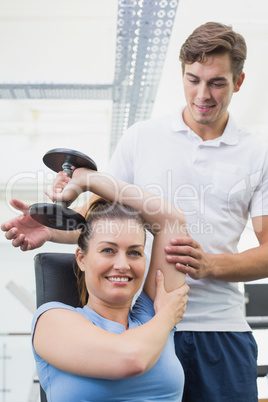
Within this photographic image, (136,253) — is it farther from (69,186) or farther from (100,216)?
(69,186)

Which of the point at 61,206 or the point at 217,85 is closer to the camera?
the point at 61,206

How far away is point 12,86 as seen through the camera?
3.40m

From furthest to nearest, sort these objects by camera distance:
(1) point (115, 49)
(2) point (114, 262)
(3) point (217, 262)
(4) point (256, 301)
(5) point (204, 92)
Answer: (4) point (256, 301) < (1) point (115, 49) < (5) point (204, 92) < (3) point (217, 262) < (2) point (114, 262)

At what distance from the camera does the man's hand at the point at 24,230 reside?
135 cm

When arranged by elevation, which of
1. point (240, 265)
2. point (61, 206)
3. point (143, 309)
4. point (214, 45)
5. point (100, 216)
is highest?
point (214, 45)

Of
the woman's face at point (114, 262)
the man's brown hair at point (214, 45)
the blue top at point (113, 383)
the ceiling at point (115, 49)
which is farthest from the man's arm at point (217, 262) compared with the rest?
the ceiling at point (115, 49)

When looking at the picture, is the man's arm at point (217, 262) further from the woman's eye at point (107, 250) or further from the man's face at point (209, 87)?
→ the man's face at point (209, 87)

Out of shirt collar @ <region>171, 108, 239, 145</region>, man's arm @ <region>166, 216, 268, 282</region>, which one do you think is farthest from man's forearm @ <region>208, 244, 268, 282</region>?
shirt collar @ <region>171, 108, 239, 145</region>

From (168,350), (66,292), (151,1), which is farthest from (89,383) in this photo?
(151,1)

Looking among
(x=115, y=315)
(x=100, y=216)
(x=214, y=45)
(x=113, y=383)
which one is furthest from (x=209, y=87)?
(x=113, y=383)

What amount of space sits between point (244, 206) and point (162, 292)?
0.47 m

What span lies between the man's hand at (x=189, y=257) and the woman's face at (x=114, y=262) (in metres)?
0.10

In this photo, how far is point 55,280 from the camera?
4.83ft

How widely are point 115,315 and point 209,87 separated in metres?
0.83
